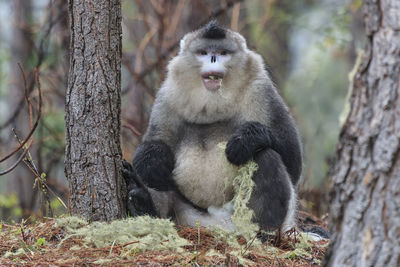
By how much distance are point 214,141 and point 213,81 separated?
1.59 ft

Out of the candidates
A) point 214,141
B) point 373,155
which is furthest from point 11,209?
point 373,155

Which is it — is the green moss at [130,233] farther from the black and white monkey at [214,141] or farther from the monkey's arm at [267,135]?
the monkey's arm at [267,135]

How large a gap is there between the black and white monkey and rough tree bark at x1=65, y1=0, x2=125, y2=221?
36 cm

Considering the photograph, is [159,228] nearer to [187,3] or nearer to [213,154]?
[213,154]

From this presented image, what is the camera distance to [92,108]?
381 cm

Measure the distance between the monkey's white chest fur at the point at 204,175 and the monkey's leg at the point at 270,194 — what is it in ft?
0.80

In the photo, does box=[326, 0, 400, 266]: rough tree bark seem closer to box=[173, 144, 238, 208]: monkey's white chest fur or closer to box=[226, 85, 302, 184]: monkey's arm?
box=[226, 85, 302, 184]: monkey's arm

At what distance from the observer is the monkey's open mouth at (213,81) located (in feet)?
14.3

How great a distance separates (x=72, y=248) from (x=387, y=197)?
187 cm

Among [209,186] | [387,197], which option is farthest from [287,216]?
[387,197]

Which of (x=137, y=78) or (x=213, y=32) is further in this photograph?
(x=137, y=78)

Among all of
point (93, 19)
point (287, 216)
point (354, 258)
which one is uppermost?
point (93, 19)

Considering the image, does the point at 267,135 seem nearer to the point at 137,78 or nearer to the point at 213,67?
the point at 213,67

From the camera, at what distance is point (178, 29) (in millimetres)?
9531
